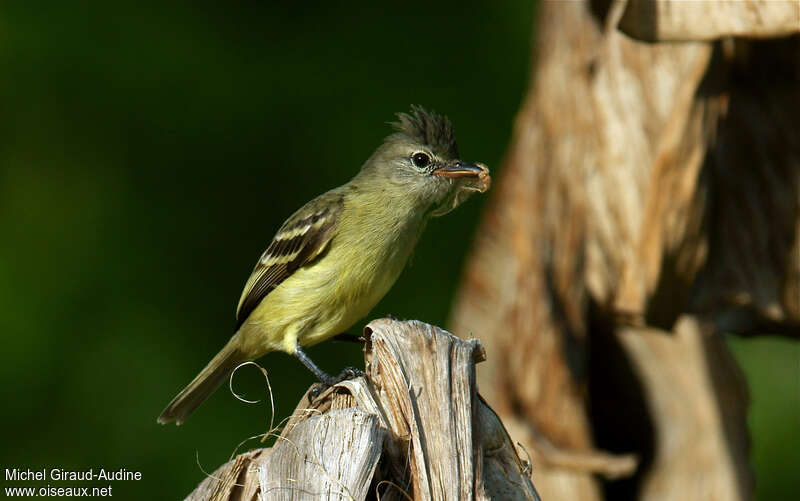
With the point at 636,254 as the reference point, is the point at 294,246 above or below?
below

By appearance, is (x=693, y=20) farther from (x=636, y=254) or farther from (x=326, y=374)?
(x=326, y=374)

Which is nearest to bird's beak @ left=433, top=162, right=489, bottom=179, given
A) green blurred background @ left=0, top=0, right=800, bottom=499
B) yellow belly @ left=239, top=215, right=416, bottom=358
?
yellow belly @ left=239, top=215, right=416, bottom=358

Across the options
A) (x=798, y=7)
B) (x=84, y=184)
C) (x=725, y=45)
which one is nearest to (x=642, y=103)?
(x=725, y=45)

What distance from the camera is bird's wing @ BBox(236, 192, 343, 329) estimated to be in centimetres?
418

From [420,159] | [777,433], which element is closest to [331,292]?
[420,159]

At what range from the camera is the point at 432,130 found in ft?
13.9

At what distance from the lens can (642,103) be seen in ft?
14.4

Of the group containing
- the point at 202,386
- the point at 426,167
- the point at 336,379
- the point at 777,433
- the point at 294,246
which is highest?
the point at 426,167

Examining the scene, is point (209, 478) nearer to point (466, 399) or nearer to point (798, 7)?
point (466, 399)

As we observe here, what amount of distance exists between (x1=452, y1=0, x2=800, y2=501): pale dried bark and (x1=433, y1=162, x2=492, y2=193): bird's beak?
69 centimetres

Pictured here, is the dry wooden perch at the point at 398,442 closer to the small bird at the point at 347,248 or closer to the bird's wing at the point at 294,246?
the small bird at the point at 347,248

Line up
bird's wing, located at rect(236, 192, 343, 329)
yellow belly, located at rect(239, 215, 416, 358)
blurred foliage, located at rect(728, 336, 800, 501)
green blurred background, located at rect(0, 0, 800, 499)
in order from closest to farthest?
yellow belly, located at rect(239, 215, 416, 358) → bird's wing, located at rect(236, 192, 343, 329) → green blurred background, located at rect(0, 0, 800, 499) → blurred foliage, located at rect(728, 336, 800, 501)

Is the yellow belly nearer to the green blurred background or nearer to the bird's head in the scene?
the bird's head

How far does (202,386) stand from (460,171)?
4.94 ft
